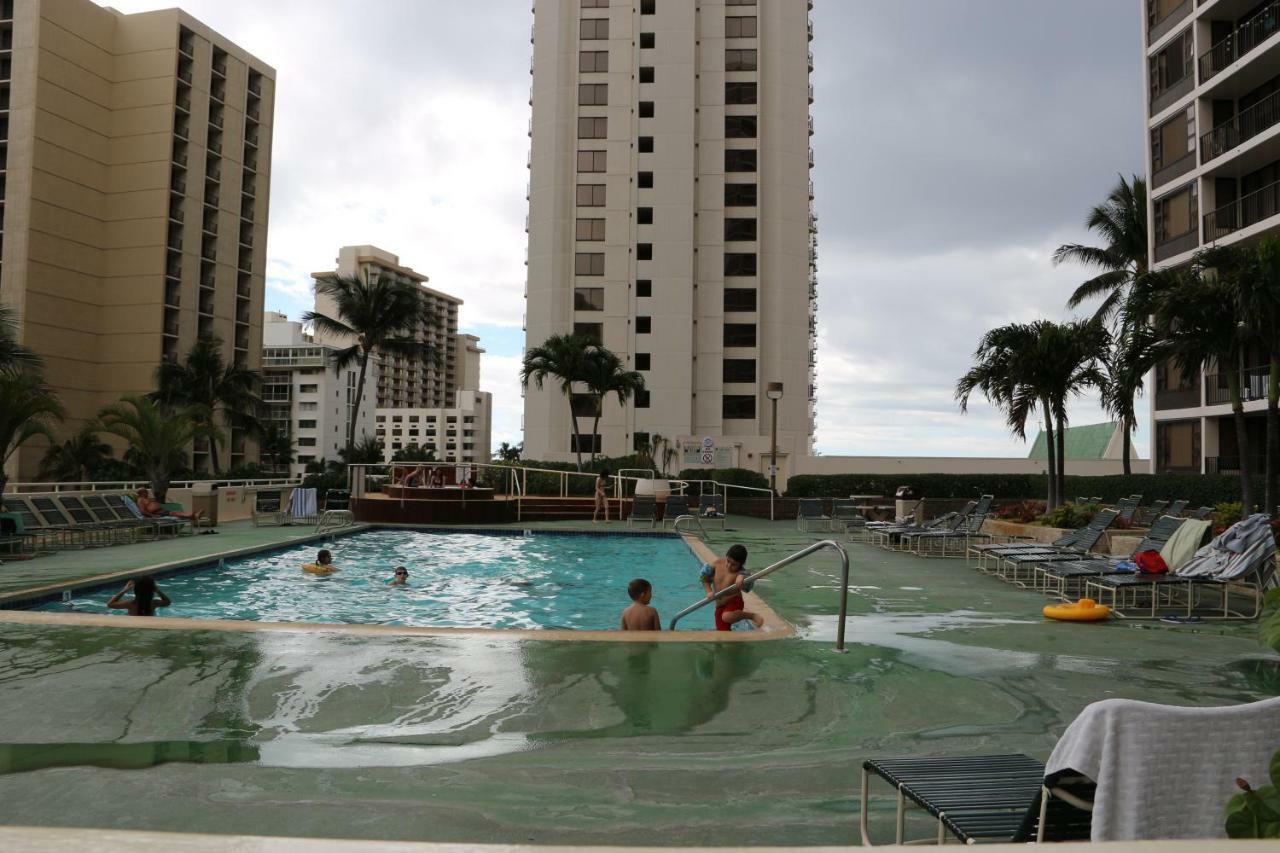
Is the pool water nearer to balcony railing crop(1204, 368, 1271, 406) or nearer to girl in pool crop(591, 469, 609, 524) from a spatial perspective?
girl in pool crop(591, 469, 609, 524)

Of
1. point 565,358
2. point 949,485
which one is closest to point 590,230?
point 565,358

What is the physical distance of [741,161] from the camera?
52.3m

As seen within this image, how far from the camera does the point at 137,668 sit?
20.9ft

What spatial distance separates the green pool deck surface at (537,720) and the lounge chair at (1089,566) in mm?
1870

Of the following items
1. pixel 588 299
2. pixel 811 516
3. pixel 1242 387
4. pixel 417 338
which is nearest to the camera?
pixel 811 516

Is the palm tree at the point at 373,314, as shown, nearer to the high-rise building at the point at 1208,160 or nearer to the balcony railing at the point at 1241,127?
the high-rise building at the point at 1208,160

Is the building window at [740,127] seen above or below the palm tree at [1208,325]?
above

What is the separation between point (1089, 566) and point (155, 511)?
18.2 metres

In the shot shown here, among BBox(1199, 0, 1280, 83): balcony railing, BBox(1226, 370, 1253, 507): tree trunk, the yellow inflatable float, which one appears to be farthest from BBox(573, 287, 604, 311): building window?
the yellow inflatable float

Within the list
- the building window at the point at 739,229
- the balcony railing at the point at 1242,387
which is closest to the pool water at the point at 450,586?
the balcony railing at the point at 1242,387

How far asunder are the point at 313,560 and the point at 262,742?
12.9 metres

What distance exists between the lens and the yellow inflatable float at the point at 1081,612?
29.9ft

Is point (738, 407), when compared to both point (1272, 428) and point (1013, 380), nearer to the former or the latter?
point (1013, 380)

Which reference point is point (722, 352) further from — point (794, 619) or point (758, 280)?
point (794, 619)
